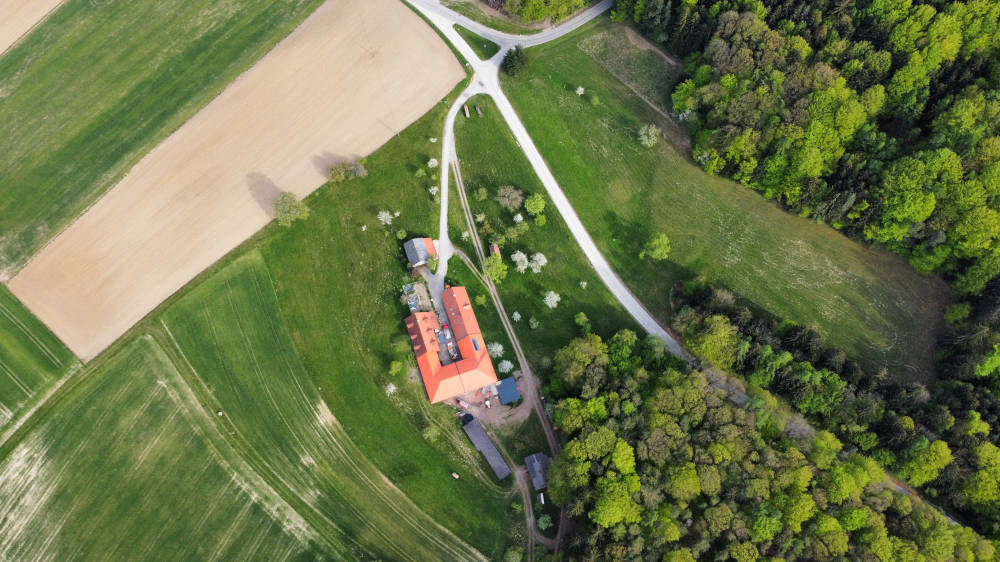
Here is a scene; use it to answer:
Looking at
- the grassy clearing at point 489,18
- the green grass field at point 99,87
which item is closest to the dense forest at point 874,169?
the grassy clearing at point 489,18

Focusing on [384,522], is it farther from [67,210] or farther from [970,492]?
[970,492]

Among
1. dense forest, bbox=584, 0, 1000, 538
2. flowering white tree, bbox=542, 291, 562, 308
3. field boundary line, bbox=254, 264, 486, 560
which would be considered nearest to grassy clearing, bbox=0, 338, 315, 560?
field boundary line, bbox=254, 264, 486, 560

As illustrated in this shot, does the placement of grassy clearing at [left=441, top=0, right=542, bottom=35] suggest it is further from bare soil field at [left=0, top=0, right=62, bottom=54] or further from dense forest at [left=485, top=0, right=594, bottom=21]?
bare soil field at [left=0, top=0, right=62, bottom=54]

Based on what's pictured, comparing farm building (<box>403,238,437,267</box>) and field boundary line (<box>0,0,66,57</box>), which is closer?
farm building (<box>403,238,437,267</box>)

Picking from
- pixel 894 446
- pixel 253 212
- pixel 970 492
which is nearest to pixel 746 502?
pixel 894 446

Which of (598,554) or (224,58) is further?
(224,58)

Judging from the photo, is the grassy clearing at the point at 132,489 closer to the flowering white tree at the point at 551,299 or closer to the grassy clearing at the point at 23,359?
the grassy clearing at the point at 23,359

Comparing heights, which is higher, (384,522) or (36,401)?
(36,401)
